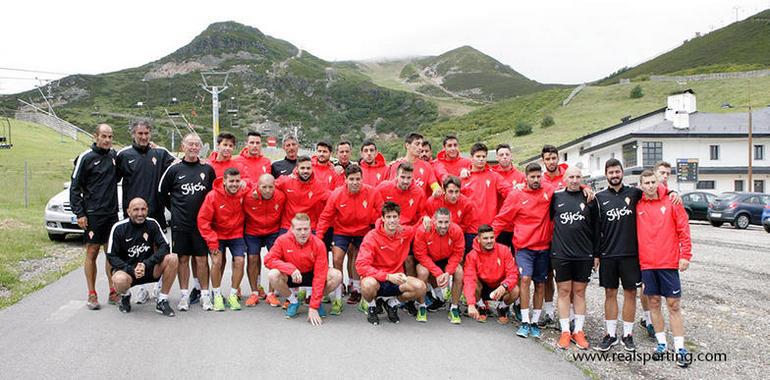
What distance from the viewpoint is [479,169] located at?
7.81m

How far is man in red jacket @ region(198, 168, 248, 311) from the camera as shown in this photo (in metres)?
7.11

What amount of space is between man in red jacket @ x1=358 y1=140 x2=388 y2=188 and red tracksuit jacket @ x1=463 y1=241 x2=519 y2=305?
2317 millimetres

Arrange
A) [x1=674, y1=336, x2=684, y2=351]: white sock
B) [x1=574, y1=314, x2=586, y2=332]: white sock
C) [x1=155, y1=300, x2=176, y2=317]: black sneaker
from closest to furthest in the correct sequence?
[x1=674, y1=336, x2=684, y2=351]: white sock < [x1=574, y1=314, x2=586, y2=332]: white sock < [x1=155, y1=300, x2=176, y2=317]: black sneaker

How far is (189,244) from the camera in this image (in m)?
7.22

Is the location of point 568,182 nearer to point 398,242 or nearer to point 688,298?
point 398,242

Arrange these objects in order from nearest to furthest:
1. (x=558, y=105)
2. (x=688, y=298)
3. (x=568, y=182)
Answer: (x=568, y=182), (x=688, y=298), (x=558, y=105)

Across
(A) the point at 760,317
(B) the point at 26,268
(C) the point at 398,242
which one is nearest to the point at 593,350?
(C) the point at 398,242

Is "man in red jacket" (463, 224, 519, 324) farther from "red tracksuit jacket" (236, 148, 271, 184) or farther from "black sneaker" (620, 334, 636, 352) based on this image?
"red tracksuit jacket" (236, 148, 271, 184)

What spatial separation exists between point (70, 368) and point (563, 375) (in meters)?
4.34

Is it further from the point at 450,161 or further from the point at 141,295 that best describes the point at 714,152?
the point at 141,295

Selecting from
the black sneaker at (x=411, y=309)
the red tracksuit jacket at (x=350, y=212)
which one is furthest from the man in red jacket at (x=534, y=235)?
the red tracksuit jacket at (x=350, y=212)

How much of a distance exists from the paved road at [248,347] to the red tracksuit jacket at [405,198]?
4.95ft

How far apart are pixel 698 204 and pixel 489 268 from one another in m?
22.9

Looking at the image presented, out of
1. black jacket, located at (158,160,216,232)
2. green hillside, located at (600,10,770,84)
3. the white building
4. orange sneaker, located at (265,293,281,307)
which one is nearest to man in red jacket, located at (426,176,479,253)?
orange sneaker, located at (265,293,281,307)
